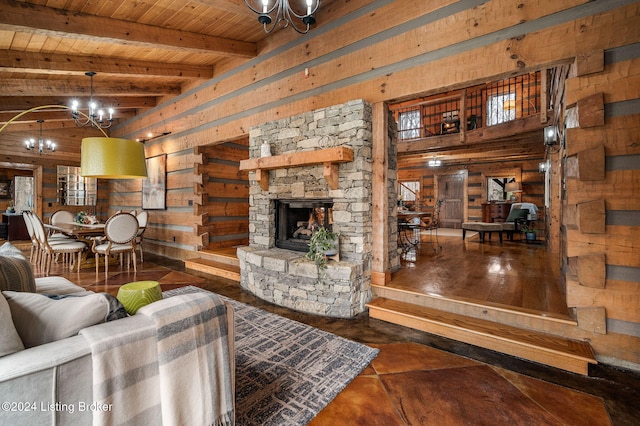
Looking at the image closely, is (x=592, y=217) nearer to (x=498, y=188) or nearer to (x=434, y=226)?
(x=434, y=226)

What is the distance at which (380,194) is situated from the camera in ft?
11.0

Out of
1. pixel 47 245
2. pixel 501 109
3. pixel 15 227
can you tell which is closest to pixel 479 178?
pixel 501 109

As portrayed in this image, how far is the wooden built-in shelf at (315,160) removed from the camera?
314cm

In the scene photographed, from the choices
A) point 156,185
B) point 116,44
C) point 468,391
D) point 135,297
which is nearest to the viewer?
point 135,297

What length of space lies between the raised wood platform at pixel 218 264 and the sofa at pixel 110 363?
3280mm

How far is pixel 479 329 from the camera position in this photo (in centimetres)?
247

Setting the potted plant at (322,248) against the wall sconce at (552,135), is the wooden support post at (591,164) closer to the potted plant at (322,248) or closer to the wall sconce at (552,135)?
the potted plant at (322,248)

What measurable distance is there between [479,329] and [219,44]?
5.00m

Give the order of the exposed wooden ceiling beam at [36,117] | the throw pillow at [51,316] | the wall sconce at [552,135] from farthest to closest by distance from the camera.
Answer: the exposed wooden ceiling beam at [36,117] < the wall sconce at [552,135] < the throw pillow at [51,316]

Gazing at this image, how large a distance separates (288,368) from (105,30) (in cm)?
447

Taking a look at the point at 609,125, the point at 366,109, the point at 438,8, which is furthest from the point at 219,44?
the point at 609,125

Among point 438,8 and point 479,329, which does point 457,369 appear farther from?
point 438,8

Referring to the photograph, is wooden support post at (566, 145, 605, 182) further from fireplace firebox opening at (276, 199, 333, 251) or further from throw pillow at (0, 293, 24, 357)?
throw pillow at (0, 293, 24, 357)

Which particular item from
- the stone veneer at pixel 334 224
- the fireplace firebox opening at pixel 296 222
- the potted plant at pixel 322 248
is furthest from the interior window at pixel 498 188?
the potted plant at pixel 322 248
